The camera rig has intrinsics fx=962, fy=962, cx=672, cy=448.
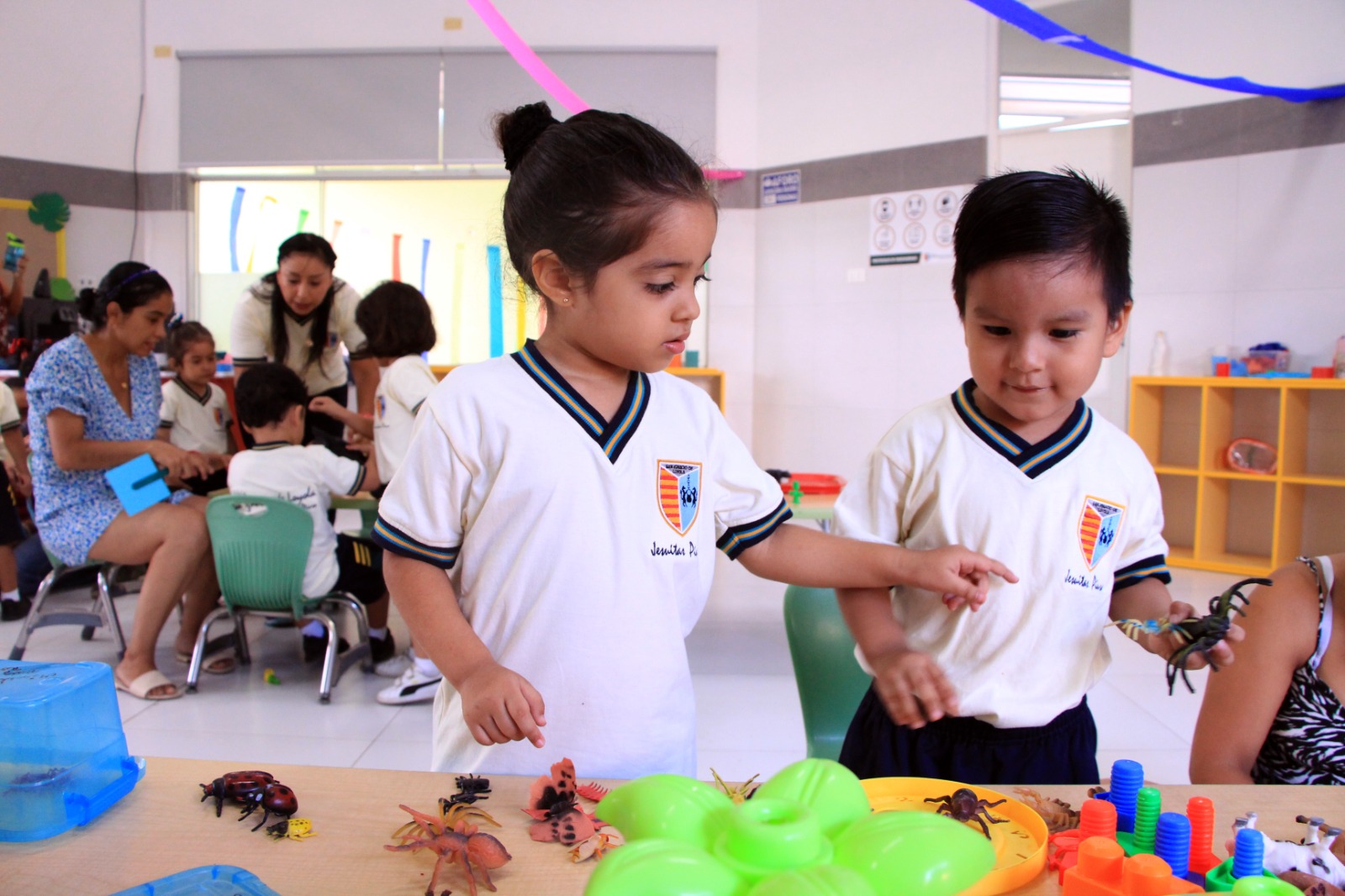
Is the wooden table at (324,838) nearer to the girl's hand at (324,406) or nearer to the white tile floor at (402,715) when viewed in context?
the white tile floor at (402,715)

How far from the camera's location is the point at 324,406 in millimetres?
3582

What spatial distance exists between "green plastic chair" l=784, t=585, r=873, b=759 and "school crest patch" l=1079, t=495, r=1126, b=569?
1.79 feet

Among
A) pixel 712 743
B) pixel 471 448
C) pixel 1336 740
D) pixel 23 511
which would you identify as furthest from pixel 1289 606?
pixel 23 511

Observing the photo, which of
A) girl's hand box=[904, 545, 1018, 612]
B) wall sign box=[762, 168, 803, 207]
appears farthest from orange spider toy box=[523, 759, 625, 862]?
wall sign box=[762, 168, 803, 207]

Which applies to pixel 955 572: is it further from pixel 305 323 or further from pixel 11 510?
pixel 11 510

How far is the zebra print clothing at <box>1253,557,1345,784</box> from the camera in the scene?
1159mm

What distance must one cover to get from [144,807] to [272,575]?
7.63 feet

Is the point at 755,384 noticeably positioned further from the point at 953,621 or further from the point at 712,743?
the point at 953,621

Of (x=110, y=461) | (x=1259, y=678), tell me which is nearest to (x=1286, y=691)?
(x=1259, y=678)

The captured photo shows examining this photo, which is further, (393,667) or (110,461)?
(393,667)

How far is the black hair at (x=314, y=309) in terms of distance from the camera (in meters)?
3.57

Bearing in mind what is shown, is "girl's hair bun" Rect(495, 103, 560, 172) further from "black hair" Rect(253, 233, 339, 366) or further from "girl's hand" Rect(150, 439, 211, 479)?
"black hair" Rect(253, 233, 339, 366)

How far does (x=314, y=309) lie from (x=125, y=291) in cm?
71

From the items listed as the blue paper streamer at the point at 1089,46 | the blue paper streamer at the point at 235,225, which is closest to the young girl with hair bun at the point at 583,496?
the blue paper streamer at the point at 1089,46
